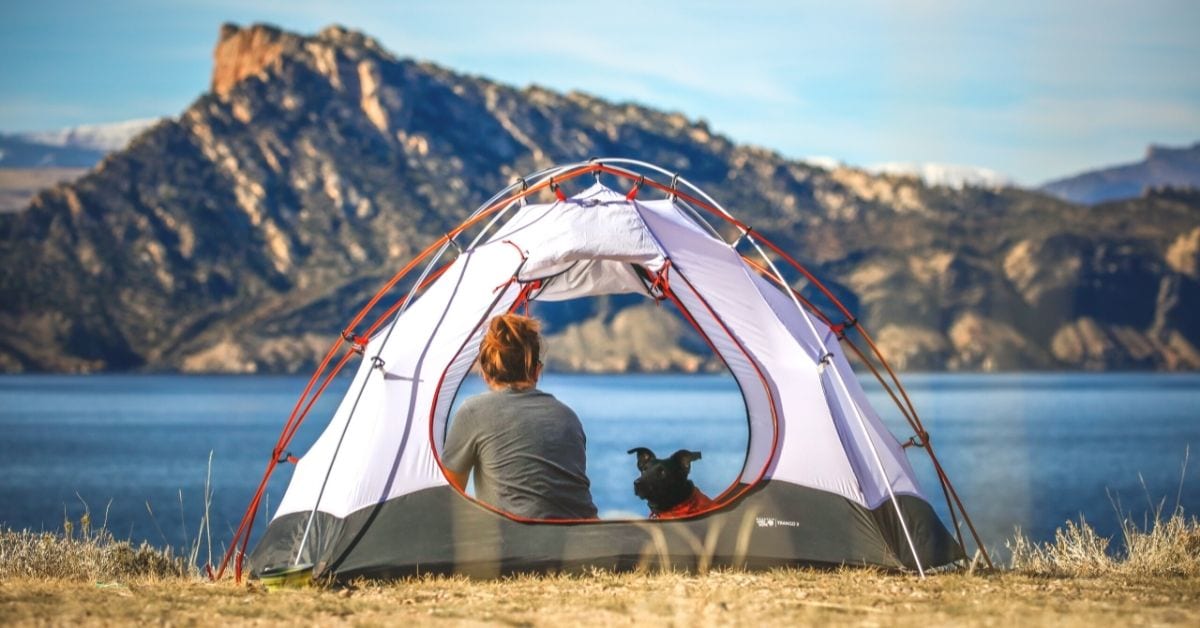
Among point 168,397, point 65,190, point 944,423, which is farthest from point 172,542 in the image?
point 65,190

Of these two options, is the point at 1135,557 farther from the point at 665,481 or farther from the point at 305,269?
the point at 305,269

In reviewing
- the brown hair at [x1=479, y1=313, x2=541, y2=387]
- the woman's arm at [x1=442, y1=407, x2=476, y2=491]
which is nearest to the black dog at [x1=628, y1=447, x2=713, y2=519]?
the brown hair at [x1=479, y1=313, x2=541, y2=387]

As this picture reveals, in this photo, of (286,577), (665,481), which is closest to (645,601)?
(665,481)

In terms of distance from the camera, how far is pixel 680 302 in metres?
10.2

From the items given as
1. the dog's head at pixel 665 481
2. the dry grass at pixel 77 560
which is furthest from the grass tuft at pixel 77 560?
the dog's head at pixel 665 481

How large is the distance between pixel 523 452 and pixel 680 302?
6.67ft

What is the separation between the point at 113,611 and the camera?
7262mm

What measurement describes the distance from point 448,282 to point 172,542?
2045 centimetres

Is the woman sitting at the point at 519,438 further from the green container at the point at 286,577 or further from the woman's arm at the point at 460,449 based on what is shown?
the green container at the point at 286,577

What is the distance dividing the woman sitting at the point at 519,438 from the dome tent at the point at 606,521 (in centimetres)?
14

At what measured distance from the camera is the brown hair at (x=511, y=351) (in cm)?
855

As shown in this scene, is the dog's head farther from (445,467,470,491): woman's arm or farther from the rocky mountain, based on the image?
the rocky mountain

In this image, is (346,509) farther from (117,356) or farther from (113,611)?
(117,356)

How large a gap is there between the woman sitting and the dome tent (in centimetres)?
14
